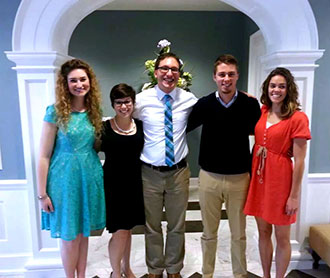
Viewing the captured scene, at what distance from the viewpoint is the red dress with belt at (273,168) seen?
64.3 inches

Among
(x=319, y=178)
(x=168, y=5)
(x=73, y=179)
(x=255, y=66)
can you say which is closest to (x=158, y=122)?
(x=73, y=179)

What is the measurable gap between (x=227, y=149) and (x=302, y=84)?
2.58 ft

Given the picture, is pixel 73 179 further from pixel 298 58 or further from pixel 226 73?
pixel 298 58

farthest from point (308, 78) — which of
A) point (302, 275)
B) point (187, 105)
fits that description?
point (302, 275)

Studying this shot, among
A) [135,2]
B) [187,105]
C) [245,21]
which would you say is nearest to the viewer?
[187,105]

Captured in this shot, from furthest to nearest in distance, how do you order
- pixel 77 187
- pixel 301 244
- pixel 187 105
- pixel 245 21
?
1. pixel 245 21
2. pixel 301 244
3. pixel 187 105
4. pixel 77 187

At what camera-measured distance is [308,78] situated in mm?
2055

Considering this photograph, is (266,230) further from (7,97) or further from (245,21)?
(245,21)

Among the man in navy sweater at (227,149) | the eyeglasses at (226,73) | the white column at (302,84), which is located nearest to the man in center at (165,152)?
the man in navy sweater at (227,149)

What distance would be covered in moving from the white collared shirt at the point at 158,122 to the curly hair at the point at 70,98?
296 millimetres

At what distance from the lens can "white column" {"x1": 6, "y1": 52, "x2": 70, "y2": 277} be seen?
1.94 metres

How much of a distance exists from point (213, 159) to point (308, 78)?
921 millimetres

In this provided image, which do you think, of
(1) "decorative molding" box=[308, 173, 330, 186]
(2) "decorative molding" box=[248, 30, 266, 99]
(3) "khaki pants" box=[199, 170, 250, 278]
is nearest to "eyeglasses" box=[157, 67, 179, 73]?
(3) "khaki pants" box=[199, 170, 250, 278]

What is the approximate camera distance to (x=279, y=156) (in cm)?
167
